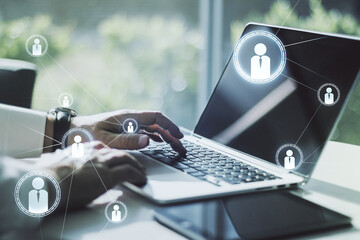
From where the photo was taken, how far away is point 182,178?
1.84 ft

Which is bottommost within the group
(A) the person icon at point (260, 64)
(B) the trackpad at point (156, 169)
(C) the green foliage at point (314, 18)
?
(B) the trackpad at point (156, 169)

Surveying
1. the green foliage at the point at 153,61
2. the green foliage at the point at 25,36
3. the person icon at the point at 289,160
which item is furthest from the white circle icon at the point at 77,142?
the green foliage at the point at 153,61

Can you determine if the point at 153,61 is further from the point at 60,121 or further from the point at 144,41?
the point at 60,121

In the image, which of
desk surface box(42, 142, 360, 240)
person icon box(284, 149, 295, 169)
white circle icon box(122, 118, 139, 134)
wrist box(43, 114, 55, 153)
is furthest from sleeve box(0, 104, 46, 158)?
person icon box(284, 149, 295, 169)

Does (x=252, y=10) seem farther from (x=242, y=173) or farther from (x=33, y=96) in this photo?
(x=242, y=173)

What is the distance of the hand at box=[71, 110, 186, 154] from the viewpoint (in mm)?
695

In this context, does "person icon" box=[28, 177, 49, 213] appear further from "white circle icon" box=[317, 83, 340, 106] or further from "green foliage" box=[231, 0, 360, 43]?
"green foliage" box=[231, 0, 360, 43]

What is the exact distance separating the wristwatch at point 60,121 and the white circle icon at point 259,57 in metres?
0.27

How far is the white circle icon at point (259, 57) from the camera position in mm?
690

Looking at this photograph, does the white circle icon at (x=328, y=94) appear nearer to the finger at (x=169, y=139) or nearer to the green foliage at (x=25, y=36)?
the finger at (x=169, y=139)

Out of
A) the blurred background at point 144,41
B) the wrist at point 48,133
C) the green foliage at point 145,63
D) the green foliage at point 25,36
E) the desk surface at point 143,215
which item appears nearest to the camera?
the desk surface at point 143,215

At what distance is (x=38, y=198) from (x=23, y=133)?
0.22 m

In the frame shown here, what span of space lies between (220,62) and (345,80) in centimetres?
136

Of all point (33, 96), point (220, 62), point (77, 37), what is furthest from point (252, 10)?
point (33, 96)
